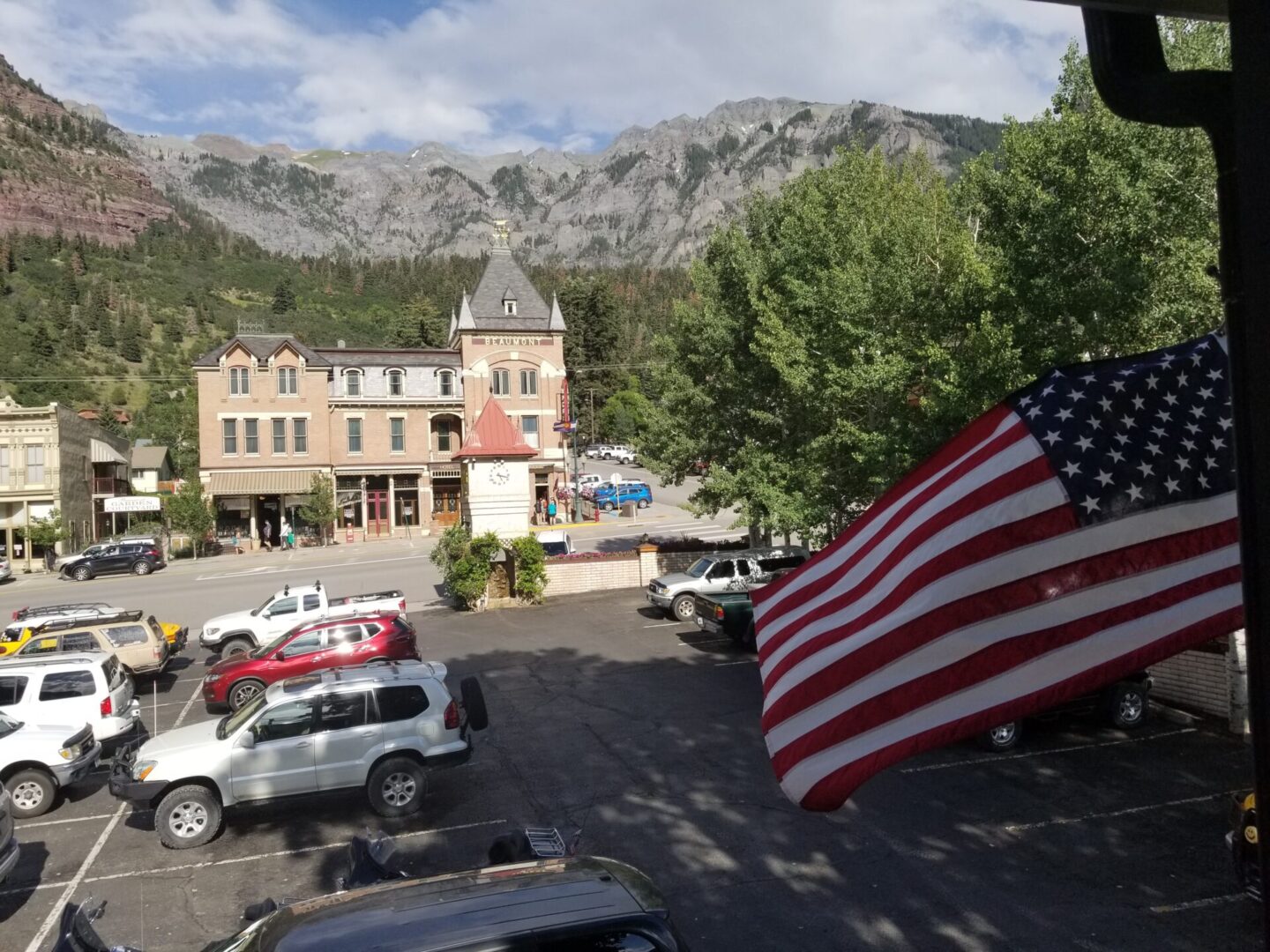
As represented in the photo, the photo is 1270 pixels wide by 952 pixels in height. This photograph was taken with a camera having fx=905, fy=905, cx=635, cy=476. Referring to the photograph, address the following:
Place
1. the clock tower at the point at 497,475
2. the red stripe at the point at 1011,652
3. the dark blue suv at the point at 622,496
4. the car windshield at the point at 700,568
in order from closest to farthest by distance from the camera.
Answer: the red stripe at the point at 1011,652 → the car windshield at the point at 700,568 → the clock tower at the point at 497,475 → the dark blue suv at the point at 622,496

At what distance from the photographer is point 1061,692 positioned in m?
3.45

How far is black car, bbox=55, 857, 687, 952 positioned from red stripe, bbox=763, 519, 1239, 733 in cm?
233

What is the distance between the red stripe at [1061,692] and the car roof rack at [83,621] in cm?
2037

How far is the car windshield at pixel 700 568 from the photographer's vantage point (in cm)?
2464

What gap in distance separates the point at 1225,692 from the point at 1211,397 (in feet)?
41.7

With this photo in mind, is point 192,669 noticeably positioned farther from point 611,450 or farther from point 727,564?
point 611,450

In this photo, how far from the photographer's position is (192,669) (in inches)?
862

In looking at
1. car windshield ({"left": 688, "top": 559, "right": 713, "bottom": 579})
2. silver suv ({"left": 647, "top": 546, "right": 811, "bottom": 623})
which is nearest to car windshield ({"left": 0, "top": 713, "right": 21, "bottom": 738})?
silver suv ({"left": 647, "top": 546, "right": 811, "bottom": 623})

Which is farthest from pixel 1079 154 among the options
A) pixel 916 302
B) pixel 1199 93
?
pixel 1199 93

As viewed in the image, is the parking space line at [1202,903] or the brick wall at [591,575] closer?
the parking space line at [1202,903]

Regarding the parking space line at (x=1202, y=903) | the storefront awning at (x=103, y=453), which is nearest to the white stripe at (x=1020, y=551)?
the parking space line at (x=1202, y=903)

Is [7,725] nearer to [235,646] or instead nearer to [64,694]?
[64,694]

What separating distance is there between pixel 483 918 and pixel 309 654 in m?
13.6

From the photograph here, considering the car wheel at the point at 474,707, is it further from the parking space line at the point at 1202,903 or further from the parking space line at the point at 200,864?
the parking space line at the point at 1202,903
